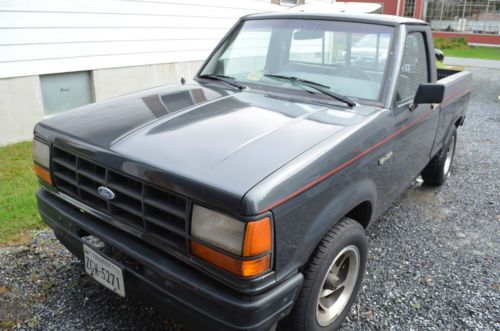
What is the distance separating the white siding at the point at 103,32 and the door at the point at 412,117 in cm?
466

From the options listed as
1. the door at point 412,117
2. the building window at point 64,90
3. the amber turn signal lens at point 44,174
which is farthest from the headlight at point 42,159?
the building window at point 64,90

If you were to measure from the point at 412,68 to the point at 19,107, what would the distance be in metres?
4.82

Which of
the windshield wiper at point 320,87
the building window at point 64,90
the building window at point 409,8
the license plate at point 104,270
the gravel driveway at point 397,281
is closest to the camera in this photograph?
the license plate at point 104,270

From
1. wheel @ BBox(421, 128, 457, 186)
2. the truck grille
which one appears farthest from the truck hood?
wheel @ BBox(421, 128, 457, 186)

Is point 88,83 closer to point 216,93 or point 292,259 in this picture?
point 216,93

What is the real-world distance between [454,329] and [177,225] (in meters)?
1.92

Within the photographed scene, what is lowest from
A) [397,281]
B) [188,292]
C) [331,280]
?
[397,281]

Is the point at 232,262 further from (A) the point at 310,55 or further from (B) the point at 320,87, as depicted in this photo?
(A) the point at 310,55

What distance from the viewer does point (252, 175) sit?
180 cm

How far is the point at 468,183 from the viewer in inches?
199

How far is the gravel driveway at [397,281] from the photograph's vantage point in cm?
261

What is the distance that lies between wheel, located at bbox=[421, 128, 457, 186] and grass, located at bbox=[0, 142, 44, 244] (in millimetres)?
4007

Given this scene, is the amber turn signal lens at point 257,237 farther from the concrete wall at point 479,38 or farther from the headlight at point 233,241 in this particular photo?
the concrete wall at point 479,38

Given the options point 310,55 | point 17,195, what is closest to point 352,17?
point 310,55
